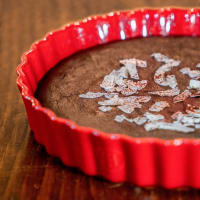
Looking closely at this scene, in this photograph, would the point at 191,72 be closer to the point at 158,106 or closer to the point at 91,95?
the point at 158,106

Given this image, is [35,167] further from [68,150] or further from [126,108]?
[126,108]

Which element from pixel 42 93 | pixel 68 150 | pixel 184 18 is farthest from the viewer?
pixel 184 18

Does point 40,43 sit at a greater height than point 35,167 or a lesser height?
greater

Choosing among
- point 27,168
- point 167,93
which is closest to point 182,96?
point 167,93

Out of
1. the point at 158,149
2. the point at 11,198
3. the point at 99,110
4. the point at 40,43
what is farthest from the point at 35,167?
the point at 40,43

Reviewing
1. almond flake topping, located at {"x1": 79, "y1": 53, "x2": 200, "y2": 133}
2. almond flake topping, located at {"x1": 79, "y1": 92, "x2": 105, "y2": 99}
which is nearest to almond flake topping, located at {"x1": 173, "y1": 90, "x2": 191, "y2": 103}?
almond flake topping, located at {"x1": 79, "y1": 53, "x2": 200, "y2": 133}

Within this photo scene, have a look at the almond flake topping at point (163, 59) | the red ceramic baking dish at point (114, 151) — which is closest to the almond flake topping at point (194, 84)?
the almond flake topping at point (163, 59)

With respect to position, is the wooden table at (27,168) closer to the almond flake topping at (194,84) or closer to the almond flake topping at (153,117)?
the almond flake topping at (153,117)

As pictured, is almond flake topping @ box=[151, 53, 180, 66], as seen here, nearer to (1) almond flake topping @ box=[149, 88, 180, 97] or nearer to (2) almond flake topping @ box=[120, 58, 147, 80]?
(2) almond flake topping @ box=[120, 58, 147, 80]
